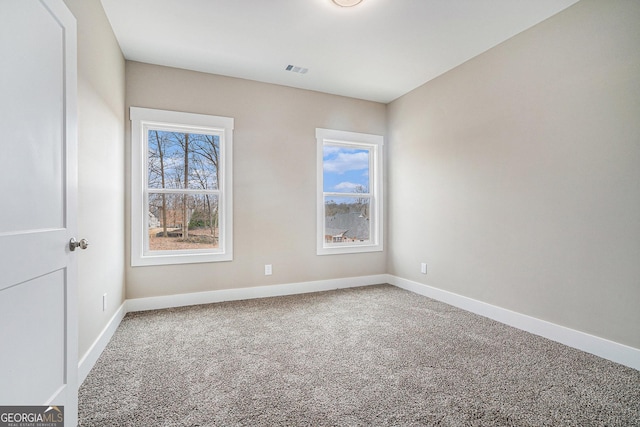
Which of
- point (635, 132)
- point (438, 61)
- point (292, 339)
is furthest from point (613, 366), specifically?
point (438, 61)

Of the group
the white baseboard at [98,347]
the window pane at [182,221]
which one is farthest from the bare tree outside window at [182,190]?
the white baseboard at [98,347]

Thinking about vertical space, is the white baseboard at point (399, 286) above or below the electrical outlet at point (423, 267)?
below

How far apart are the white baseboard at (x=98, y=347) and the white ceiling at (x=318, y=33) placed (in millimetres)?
2515

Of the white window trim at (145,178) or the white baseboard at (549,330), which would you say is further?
the white window trim at (145,178)

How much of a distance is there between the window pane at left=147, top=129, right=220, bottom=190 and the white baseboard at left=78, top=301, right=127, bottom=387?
1384 millimetres

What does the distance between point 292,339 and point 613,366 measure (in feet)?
7.43

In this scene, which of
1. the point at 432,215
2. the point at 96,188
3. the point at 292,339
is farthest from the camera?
the point at 432,215

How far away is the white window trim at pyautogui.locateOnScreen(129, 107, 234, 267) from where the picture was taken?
3168 millimetres

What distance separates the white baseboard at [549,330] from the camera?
6.89 ft

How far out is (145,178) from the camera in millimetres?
3295

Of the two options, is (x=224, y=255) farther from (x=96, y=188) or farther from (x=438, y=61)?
(x=438, y=61)

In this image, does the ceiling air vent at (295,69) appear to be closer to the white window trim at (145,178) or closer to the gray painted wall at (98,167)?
the white window trim at (145,178)

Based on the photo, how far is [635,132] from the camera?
205cm

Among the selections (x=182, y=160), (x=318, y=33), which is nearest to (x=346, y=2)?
(x=318, y=33)
